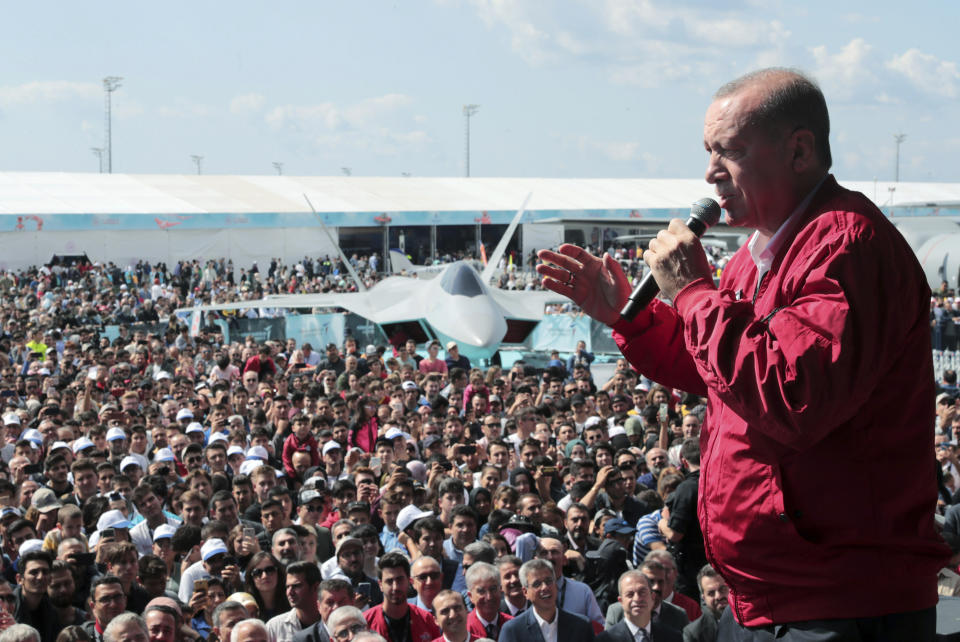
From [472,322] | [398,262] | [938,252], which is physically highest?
[938,252]

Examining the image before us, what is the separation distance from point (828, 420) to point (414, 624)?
171 inches

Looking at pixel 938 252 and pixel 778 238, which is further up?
pixel 938 252

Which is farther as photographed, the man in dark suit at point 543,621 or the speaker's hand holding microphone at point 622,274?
the man in dark suit at point 543,621

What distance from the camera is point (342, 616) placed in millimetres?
5074

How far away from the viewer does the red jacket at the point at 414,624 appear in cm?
556

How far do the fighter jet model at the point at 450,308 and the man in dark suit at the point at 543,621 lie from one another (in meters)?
12.9

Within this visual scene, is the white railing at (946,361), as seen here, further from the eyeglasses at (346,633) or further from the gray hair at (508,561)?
the eyeglasses at (346,633)

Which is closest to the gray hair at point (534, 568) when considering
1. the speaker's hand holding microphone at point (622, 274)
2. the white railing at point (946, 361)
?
the speaker's hand holding microphone at point (622, 274)

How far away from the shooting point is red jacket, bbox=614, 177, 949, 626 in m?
1.72

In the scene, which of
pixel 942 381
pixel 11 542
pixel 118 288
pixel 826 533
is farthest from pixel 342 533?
pixel 118 288

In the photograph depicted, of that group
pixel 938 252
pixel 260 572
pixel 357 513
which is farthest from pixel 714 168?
pixel 938 252

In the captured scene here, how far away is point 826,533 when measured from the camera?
1835mm

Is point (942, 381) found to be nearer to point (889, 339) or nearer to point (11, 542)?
point (11, 542)

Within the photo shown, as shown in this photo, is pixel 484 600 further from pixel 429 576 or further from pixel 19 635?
pixel 19 635
